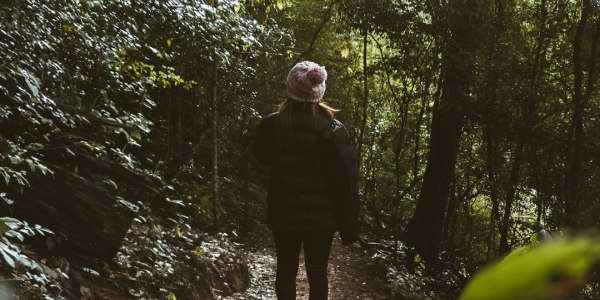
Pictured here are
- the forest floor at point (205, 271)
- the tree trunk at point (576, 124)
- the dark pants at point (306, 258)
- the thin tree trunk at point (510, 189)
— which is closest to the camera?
the dark pants at point (306, 258)

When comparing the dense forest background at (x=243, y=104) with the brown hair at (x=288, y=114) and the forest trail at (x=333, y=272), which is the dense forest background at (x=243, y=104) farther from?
the brown hair at (x=288, y=114)

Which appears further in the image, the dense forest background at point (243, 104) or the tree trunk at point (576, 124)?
the tree trunk at point (576, 124)

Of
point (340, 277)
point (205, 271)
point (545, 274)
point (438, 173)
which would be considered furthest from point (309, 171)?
point (438, 173)

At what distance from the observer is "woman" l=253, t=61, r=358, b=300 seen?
3758 millimetres

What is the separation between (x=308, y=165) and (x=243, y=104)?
5338 mm

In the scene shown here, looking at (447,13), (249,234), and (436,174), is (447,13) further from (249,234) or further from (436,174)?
(249,234)

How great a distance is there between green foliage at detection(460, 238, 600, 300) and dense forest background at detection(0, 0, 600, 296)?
2333mm

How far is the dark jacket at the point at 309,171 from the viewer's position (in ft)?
Result: 12.3

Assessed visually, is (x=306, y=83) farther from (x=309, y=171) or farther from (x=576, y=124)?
(x=576, y=124)

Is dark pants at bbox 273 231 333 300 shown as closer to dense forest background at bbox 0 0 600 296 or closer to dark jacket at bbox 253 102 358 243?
dark jacket at bbox 253 102 358 243

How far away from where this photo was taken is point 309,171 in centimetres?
380

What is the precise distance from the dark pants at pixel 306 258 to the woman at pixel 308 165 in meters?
0.02

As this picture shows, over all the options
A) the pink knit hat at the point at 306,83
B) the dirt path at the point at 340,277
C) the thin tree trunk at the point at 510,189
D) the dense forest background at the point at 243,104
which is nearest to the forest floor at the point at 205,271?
the dirt path at the point at 340,277

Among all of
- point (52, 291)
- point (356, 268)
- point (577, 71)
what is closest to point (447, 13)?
point (577, 71)
